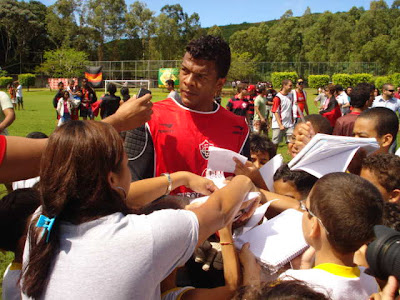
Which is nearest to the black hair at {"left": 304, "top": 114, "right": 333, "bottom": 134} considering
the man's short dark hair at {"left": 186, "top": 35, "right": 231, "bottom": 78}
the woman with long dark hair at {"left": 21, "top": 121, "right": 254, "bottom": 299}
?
the man's short dark hair at {"left": 186, "top": 35, "right": 231, "bottom": 78}

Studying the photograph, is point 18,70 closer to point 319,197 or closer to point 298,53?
point 298,53

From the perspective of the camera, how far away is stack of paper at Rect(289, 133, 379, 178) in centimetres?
225

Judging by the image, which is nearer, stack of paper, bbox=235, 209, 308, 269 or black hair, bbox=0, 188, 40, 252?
stack of paper, bbox=235, 209, 308, 269

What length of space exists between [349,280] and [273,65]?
Result: 52.1m

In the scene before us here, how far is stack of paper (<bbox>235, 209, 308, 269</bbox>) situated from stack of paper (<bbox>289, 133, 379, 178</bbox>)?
0.41 metres

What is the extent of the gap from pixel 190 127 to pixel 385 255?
1481 mm

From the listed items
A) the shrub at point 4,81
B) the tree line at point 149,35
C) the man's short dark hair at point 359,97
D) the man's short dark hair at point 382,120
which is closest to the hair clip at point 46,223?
the man's short dark hair at point 382,120

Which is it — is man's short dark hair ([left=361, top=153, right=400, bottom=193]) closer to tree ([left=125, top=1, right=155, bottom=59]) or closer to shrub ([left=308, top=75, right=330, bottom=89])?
shrub ([left=308, top=75, right=330, bottom=89])

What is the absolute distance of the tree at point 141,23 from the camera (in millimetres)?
67562

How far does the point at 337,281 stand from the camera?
164 cm

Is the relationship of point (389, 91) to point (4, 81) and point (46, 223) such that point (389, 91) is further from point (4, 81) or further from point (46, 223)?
point (4, 81)

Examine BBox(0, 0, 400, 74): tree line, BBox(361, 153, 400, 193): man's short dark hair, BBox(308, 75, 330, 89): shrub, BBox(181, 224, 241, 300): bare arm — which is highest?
BBox(0, 0, 400, 74): tree line

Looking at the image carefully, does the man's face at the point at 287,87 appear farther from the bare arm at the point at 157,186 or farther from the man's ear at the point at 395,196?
the bare arm at the point at 157,186

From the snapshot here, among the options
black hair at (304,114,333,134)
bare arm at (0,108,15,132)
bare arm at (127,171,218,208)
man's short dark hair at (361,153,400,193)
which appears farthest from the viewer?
bare arm at (0,108,15,132)
